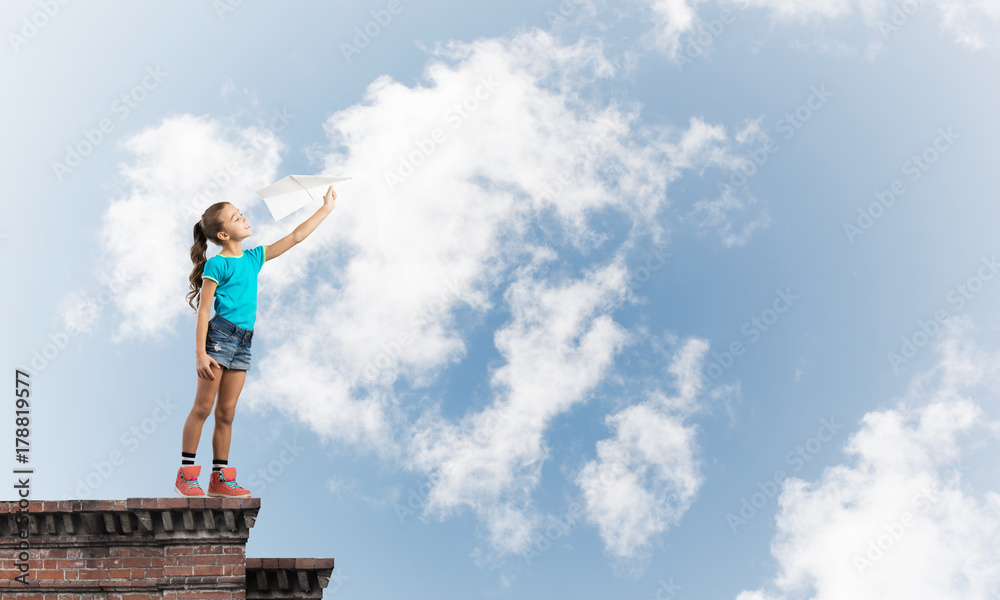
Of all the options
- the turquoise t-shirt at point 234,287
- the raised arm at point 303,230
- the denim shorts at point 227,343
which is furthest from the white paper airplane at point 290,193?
the denim shorts at point 227,343

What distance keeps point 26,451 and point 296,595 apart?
3.25m

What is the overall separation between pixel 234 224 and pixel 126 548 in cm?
357

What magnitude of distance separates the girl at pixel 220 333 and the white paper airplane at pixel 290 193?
1.43 feet

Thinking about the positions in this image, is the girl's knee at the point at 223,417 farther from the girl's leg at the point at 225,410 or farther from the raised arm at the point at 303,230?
the raised arm at the point at 303,230

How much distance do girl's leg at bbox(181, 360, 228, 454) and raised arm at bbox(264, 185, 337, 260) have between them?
1.49 metres

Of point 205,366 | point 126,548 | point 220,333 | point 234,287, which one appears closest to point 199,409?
point 205,366

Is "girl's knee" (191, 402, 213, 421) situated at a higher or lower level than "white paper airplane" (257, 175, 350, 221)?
lower

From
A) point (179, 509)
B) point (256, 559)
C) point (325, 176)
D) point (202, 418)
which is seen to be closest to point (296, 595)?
point (256, 559)

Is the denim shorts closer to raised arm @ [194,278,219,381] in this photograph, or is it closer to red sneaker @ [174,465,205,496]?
raised arm @ [194,278,219,381]

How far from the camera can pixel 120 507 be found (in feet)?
25.5

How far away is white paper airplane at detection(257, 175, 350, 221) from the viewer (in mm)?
8164

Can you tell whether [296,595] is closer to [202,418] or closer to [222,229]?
[202,418]

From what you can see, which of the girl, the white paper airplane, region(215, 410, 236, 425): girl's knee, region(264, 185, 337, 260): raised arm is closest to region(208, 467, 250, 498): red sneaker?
the girl

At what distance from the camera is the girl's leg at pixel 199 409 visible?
782cm
